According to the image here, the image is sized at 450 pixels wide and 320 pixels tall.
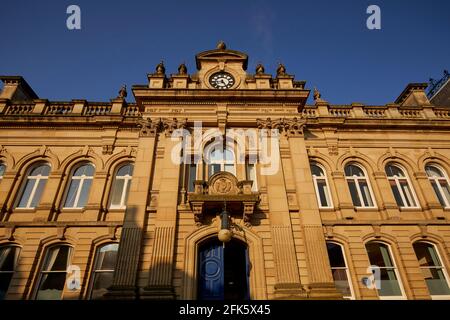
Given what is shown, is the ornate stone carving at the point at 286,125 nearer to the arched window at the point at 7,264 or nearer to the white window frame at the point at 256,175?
the white window frame at the point at 256,175

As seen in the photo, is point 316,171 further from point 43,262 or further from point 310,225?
point 43,262

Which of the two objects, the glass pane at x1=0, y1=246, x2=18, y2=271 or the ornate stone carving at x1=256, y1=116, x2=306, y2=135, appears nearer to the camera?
the glass pane at x1=0, y1=246, x2=18, y2=271

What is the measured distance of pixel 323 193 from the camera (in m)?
14.0

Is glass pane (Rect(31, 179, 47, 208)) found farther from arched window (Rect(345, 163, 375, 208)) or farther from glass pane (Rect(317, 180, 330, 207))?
arched window (Rect(345, 163, 375, 208))

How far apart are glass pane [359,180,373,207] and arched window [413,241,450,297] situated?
2.49m

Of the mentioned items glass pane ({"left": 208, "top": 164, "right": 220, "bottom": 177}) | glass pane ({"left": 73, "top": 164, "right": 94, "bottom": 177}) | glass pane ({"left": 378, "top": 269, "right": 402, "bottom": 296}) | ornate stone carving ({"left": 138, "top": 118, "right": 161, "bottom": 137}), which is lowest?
glass pane ({"left": 378, "top": 269, "right": 402, "bottom": 296})

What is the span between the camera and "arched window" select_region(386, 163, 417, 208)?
1394 centimetres

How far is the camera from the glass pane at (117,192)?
13.4 metres

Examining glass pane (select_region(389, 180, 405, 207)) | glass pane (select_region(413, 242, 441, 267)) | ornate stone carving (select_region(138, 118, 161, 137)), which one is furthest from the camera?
glass pane (select_region(389, 180, 405, 207))

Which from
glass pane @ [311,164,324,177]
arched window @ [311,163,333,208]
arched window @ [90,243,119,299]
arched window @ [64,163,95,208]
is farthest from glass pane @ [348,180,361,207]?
arched window @ [64,163,95,208]

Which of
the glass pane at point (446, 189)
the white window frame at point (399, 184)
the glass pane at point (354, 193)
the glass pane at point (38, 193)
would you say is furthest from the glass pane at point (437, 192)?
the glass pane at point (38, 193)

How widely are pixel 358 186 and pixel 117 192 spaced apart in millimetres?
11860

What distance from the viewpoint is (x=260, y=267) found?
1054 cm

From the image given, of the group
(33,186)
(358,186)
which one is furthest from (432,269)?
(33,186)
